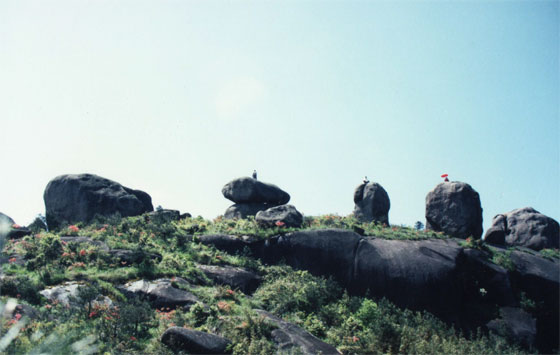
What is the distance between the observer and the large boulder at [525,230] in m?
24.5

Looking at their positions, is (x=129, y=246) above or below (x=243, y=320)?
above

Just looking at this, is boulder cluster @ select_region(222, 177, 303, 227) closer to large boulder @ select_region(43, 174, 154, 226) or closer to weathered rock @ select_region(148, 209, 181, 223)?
weathered rock @ select_region(148, 209, 181, 223)

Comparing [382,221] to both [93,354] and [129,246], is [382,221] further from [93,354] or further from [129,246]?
[93,354]

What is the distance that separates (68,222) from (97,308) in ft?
47.0

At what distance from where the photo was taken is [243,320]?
44.2ft

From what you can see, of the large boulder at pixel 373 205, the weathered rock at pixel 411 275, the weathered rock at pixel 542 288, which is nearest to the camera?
the weathered rock at pixel 411 275

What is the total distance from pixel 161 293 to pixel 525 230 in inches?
919

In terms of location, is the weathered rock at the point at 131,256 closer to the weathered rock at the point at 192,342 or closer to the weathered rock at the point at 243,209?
the weathered rock at the point at 192,342

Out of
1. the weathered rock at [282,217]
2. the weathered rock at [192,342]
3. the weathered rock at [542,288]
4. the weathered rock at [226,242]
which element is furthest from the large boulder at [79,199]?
the weathered rock at [542,288]

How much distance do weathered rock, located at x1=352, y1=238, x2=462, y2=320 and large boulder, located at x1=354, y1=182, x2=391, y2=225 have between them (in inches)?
248

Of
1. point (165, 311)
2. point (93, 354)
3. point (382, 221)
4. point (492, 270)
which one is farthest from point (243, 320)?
point (382, 221)

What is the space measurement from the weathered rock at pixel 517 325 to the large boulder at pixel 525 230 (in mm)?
5906

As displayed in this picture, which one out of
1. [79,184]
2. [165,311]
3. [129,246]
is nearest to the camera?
[165,311]

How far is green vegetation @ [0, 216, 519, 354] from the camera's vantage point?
11.9 metres
